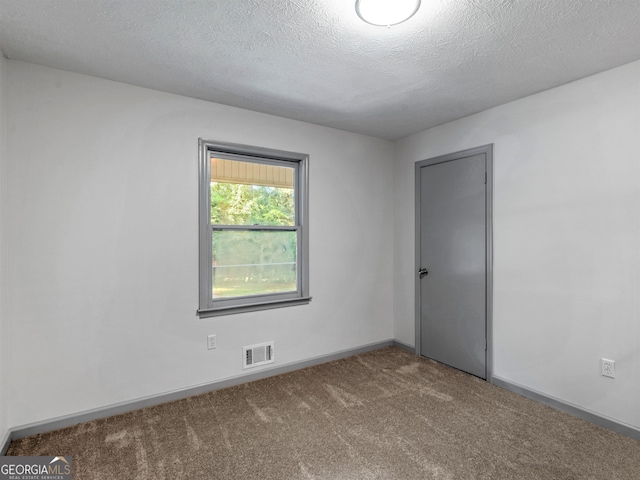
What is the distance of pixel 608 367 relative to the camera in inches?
95.6

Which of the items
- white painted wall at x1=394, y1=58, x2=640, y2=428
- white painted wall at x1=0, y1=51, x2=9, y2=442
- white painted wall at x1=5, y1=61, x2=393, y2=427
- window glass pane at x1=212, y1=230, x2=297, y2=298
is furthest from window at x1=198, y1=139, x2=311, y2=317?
white painted wall at x1=394, y1=58, x2=640, y2=428

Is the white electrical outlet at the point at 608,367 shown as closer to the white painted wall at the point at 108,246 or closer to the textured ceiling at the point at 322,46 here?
the textured ceiling at the point at 322,46

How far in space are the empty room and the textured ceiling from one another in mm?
18

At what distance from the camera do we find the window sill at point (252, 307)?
3008 millimetres

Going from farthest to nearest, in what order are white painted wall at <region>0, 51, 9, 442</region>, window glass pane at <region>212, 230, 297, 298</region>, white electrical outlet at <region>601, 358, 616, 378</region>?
1. window glass pane at <region>212, 230, 297, 298</region>
2. white electrical outlet at <region>601, 358, 616, 378</region>
3. white painted wall at <region>0, 51, 9, 442</region>

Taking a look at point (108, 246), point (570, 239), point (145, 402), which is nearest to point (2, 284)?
point (108, 246)

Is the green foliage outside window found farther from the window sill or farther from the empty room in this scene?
the window sill

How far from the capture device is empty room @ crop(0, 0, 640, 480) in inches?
78.8

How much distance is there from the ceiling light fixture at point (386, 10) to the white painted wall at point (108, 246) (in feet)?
5.65

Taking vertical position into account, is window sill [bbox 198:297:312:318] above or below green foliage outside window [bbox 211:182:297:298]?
below

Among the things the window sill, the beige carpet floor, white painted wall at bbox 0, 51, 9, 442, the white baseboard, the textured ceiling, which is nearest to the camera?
the textured ceiling

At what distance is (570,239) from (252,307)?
2.73 meters

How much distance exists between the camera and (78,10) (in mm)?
1791

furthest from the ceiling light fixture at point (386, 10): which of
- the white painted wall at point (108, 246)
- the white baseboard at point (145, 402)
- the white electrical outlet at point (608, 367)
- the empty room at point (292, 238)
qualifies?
the white baseboard at point (145, 402)
